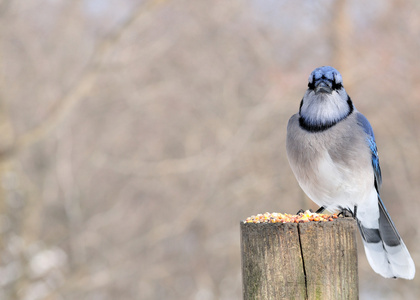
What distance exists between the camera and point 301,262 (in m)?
1.69

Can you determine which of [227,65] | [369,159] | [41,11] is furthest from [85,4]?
[369,159]

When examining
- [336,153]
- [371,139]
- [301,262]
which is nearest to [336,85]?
[336,153]

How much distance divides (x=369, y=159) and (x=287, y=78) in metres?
4.57

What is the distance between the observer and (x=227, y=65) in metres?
8.52

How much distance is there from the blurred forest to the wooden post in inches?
190

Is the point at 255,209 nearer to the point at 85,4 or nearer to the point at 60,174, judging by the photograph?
the point at 60,174

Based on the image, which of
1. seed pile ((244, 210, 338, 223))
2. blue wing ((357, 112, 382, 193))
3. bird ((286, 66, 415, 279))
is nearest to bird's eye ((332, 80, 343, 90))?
bird ((286, 66, 415, 279))

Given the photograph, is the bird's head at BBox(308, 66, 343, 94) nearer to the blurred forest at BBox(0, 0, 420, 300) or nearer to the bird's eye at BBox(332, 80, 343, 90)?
the bird's eye at BBox(332, 80, 343, 90)

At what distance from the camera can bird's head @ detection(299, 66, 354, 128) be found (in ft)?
7.87

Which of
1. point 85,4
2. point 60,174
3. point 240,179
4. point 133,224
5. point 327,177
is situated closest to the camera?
point 327,177

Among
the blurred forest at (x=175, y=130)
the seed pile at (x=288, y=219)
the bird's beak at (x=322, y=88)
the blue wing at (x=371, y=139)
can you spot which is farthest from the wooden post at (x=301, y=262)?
the blurred forest at (x=175, y=130)

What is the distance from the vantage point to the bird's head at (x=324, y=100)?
7.87 ft

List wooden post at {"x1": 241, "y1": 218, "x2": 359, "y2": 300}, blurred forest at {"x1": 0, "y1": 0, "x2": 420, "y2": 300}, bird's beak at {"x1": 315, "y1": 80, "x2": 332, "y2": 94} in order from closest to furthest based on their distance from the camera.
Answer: wooden post at {"x1": 241, "y1": 218, "x2": 359, "y2": 300} < bird's beak at {"x1": 315, "y1": 80, "x2": 332, "y2": 94} < blurred forest at {"x1": 0, "y1": 0, "x2": 420, "y2": 300}

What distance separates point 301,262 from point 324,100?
95 centimetres
